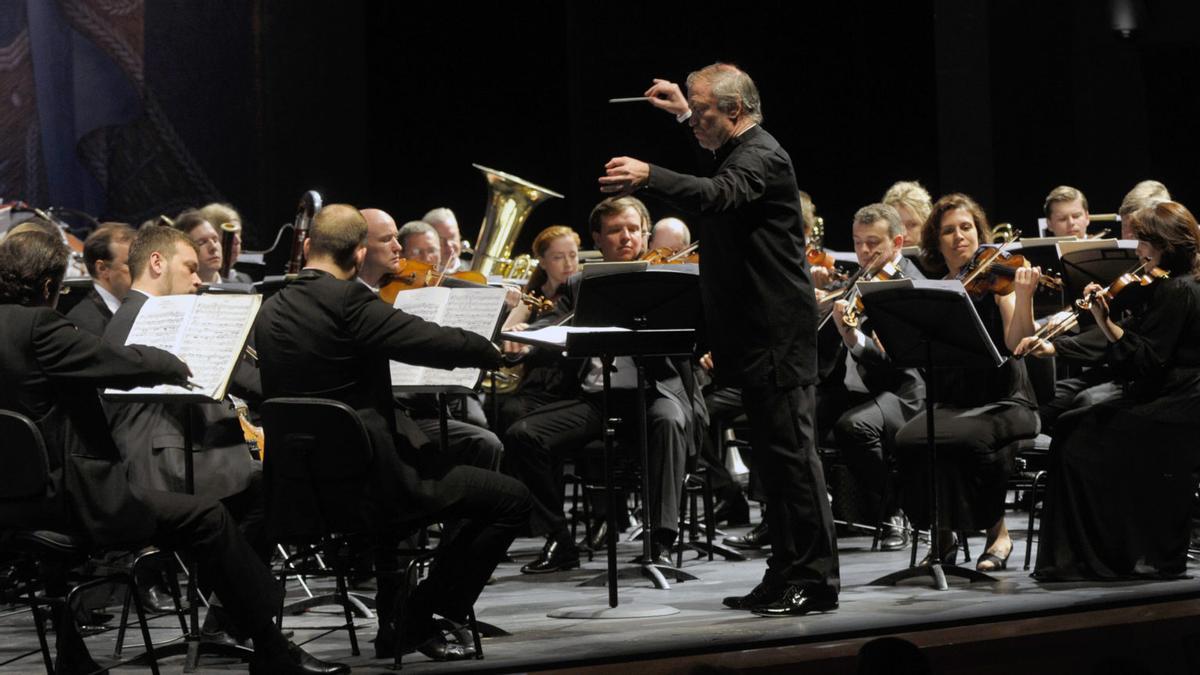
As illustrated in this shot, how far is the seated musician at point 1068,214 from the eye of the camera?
6957 millimetres

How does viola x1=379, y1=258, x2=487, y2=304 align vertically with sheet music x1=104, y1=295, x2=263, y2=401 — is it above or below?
above

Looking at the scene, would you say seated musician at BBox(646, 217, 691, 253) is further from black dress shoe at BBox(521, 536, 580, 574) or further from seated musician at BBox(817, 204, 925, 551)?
black dress shoe at BBox(521, 536, 580, 574)

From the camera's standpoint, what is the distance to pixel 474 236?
377 inches

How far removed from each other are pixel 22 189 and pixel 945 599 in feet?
20.9

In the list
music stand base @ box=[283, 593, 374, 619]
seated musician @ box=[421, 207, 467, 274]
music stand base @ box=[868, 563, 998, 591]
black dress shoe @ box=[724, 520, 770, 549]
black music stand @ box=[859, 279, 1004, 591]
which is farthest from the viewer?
seated musician @ box=[421, 207, 467, 274]

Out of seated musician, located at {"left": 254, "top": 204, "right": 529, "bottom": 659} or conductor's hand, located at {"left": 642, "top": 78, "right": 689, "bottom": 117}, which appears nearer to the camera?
seated musician, located at {"left": 254, "top": 204, "right": 529, "bottom": 659}

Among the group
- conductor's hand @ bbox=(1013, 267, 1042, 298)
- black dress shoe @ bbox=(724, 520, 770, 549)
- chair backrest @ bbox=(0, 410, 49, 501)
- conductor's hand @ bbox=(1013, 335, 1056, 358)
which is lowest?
black dress shoe @ bbox=(724, 520, 770, 549)

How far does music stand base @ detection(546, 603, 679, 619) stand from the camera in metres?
4.55

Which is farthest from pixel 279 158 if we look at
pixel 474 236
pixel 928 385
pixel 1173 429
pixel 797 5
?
pixel 1173 429

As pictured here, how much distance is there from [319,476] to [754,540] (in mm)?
2863

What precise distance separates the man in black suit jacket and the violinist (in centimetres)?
107

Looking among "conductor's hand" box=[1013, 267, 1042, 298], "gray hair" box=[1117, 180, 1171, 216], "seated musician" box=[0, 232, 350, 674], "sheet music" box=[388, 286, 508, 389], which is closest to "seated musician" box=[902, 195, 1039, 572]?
"conductor's hand" box=[1013, 267, 1042, 298]

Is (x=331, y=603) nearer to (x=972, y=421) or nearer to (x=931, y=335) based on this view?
(x=931, y=335)

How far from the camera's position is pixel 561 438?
19.3ft
